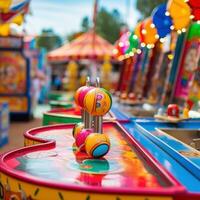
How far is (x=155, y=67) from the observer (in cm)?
885

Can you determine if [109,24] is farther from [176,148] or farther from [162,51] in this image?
[176,148]

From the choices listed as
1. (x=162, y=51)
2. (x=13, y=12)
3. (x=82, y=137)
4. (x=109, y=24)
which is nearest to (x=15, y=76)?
(x=13, y=12)

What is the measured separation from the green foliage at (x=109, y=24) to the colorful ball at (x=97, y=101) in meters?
33.7

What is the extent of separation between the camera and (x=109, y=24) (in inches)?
1486

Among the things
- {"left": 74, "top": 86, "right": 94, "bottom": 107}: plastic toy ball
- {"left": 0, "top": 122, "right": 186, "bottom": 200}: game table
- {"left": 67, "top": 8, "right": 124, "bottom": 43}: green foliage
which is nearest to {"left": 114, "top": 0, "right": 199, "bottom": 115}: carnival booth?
{"left": 74, "top": 86, "right": 94, "bottom": 107}: plastic toy ball

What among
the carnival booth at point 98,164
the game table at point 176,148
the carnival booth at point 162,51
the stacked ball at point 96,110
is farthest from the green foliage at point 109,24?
the stacked ball at point 96,110

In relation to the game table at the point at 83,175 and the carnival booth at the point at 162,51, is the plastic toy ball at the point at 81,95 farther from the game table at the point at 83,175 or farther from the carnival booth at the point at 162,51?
the carnival booth at the point at 162,51

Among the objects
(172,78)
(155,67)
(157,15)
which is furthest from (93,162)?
(155,67)

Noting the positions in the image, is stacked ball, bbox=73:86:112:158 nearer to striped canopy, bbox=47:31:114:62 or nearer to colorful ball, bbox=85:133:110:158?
colorful ball, bbox=85:133:110:158

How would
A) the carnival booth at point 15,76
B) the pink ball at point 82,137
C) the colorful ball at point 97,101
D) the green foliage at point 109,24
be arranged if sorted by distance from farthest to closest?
the green foliage at point 109,24 → the carnival booth at point 15,76 → the pink ball at point 82,137 → the colorful ball at point 97,101

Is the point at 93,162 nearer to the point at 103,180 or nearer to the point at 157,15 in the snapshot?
the point at 103,180

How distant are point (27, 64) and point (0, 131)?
171 inches

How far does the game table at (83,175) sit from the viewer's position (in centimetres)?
210

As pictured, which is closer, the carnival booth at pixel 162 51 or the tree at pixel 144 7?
the carnival booth at pixel 162 51
